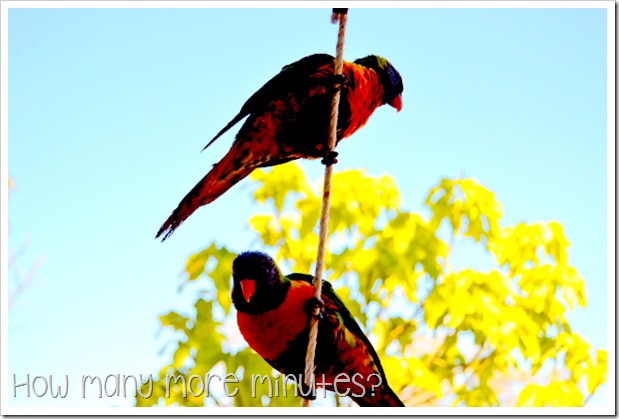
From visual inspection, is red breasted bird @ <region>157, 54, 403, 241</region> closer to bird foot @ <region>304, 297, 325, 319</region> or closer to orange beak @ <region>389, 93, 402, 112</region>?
orange beak @ <region>389, 93, 402, 112</region>

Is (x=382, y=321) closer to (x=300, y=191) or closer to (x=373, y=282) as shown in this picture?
(x=373, y=282)

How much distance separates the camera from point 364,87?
1.65 metres

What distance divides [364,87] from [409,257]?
147 cm

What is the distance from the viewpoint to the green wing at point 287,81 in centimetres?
163

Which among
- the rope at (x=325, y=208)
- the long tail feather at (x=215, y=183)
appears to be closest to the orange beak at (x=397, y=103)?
the rope at (x=325, y=208)

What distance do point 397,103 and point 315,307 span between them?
1.83 ft

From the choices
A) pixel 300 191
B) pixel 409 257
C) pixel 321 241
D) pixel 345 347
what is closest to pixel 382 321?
pixel 409 257

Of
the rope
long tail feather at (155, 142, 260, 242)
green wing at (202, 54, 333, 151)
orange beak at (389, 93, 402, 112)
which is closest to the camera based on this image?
the rope

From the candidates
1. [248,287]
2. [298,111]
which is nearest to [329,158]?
[298,111]

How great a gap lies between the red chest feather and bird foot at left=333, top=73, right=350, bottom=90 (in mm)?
445

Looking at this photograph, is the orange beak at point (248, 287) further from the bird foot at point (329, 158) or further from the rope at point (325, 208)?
the bird foot at point (329, 158)

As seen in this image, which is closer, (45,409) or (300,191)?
(45,409)

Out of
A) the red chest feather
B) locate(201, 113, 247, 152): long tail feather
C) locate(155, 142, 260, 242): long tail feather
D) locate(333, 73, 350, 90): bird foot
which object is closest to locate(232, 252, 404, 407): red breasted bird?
the red chest feather

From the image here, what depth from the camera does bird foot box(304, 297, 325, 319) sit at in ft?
5.20
